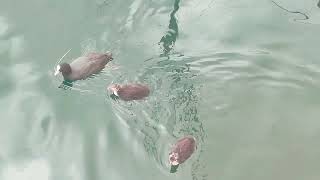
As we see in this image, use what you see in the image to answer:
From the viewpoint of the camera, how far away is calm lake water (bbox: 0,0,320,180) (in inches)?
171

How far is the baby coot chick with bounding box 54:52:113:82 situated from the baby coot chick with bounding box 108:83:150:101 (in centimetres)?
24

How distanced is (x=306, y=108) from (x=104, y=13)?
2.08 meters

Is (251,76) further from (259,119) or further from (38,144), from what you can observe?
(38,144)

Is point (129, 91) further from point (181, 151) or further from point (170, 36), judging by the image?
point (170, 36)

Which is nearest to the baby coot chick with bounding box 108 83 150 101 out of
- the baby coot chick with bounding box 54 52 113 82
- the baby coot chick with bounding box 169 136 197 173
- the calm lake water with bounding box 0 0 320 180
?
the calm lake water with bounding box 0 0 320 180

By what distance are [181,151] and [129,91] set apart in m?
0.69

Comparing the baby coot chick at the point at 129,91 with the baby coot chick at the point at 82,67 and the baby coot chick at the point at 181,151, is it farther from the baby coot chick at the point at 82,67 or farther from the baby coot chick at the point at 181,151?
the baby coot chick at the point at 181,151

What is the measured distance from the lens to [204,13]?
5.56 m

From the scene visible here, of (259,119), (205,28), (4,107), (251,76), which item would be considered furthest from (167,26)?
(4,107)

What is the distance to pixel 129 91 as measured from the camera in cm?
457

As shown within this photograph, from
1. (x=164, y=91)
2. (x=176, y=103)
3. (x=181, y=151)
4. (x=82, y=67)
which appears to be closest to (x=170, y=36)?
(x=164, y=91)

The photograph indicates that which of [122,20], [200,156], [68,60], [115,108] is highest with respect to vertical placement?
[122,20]

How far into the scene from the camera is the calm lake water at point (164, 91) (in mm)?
4340

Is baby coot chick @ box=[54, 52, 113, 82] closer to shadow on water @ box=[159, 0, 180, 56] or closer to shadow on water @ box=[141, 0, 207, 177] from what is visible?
shadow on water @ box=[141, 0, 207, 177]
